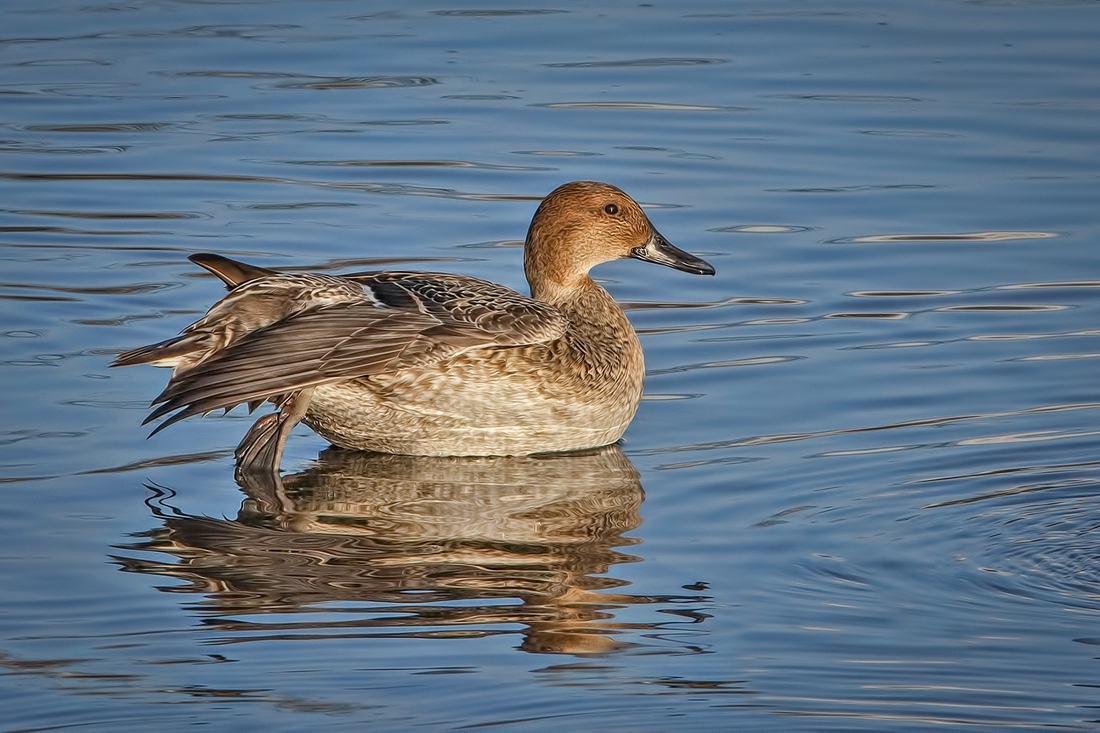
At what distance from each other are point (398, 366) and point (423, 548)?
4.21 feet

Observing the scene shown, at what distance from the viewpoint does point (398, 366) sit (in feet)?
25.9

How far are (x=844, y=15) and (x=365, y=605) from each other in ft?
36.7

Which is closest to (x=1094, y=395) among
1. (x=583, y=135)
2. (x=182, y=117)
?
(x=583, y=135)

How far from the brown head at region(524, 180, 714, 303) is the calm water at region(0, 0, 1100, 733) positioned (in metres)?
0.62

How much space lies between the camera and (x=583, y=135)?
13180mm

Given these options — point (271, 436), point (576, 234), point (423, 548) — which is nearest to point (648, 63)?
point (576, 234)

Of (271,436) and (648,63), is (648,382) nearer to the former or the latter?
(271,436)

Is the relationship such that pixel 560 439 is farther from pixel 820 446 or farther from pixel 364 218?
pixel 364 218

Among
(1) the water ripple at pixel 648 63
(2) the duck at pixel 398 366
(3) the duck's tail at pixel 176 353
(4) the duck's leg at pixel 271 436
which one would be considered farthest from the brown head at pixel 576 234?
(1) the water ripple at pixel 648 63

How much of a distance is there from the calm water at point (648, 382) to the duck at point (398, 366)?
19cm

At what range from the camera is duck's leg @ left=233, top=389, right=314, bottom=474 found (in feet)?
25.3

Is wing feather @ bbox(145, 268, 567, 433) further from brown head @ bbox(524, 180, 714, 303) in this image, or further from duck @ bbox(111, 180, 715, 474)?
brown head @ bbox(524, 180, 714, 303)

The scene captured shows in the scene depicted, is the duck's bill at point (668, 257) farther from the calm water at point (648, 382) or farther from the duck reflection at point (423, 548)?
the duck reflection at point (423, 548)

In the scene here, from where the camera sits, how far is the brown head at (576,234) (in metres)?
9.02
